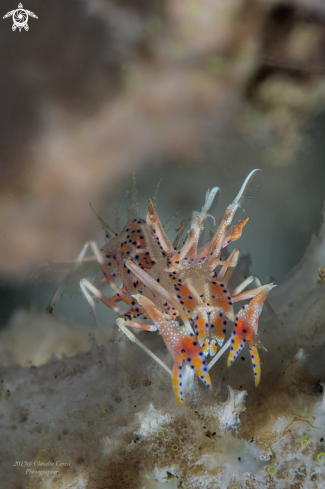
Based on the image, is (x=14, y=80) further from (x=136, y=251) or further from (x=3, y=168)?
(x=136, y=251)

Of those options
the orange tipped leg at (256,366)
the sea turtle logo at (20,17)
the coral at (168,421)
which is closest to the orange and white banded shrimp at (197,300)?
the orange tipped leg at (256,366)

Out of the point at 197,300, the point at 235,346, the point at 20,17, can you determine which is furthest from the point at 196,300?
the point at 20,17

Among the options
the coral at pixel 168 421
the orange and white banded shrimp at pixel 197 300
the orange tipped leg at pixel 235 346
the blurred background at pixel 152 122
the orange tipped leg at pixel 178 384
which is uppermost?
the blurred background at pixel 152 122

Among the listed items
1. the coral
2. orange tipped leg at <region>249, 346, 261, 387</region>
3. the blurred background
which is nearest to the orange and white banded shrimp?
orange tipped leg at <region>249, 346, 261, 387</region>

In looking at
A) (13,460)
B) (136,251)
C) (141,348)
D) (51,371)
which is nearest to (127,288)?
(136,251)

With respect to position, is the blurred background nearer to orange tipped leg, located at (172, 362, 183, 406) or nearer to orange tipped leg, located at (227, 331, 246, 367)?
orange tipped leg, located at (227, 331, 246, 367)

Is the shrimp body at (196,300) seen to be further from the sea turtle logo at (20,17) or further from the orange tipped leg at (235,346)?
the sea turtle logo at (20,17)
